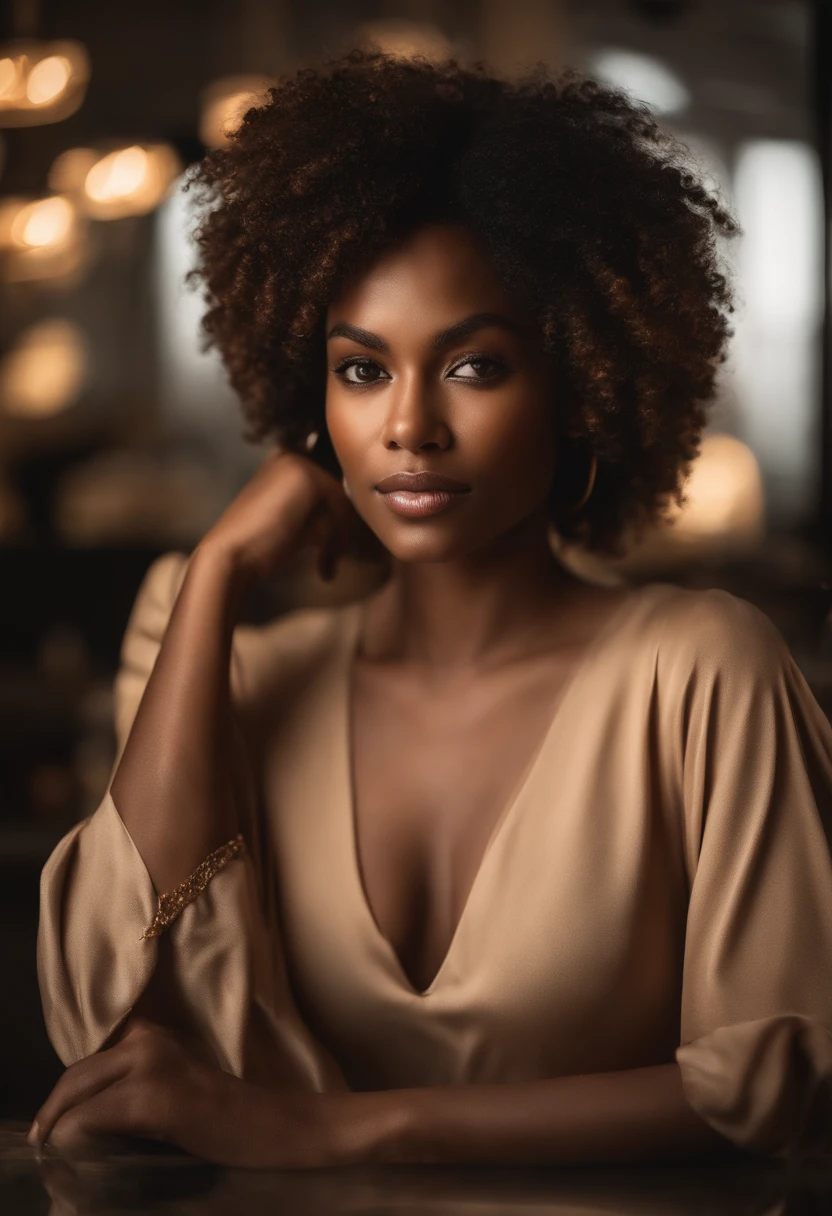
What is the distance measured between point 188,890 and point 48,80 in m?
2.52

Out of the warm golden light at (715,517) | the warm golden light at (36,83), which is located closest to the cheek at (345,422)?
the warm golden light at (36,83)

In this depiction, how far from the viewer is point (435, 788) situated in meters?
1.34

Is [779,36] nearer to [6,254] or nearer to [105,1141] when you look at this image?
[6,254]

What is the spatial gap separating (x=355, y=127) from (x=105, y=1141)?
0.88m

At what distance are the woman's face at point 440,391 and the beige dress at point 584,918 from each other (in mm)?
204

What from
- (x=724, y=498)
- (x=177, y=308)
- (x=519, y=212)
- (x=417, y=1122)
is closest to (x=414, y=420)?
(x=519, y=212)

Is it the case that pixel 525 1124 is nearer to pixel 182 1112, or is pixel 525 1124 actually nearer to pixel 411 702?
pixel 182 1112

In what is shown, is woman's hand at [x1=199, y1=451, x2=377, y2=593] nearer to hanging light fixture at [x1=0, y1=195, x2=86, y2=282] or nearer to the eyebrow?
the eyebrow

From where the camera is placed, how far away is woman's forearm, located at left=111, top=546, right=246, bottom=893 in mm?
1241

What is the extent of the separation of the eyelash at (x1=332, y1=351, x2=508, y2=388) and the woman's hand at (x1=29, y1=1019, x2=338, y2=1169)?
59 cm

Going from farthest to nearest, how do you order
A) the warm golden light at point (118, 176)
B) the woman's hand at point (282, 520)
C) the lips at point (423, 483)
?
the warm golden light at point (118, 176)
the woman's hand at point (282, 520)
the lips at point (423, 483)

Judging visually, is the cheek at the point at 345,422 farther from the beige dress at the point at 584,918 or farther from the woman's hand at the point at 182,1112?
the woman's hand at the point at 182,1112

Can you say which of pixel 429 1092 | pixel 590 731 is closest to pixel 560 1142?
pixel 429 1092

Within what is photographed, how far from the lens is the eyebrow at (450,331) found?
47.5 inches
